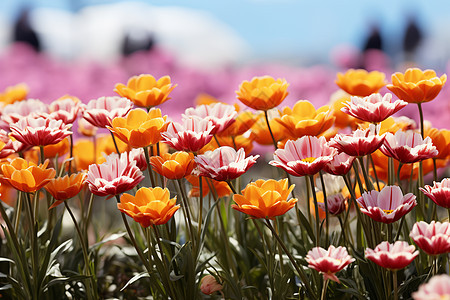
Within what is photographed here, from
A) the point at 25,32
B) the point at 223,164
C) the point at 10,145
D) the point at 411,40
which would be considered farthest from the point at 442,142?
the point at 25,32

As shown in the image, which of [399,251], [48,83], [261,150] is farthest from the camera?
[48,83]

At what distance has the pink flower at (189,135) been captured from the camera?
0.62 m

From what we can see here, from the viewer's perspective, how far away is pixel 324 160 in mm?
567

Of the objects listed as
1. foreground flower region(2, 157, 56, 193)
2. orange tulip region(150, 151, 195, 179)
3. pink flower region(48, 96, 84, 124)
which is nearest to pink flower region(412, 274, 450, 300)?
orange tulip region(150, 151, 195, 179)

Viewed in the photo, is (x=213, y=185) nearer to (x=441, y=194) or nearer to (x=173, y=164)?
(x=173, y=164)

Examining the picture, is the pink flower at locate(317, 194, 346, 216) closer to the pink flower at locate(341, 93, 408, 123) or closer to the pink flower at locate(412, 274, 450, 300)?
the pink flower at locate(341, 93, 408, 123)

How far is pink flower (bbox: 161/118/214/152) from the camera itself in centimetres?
62

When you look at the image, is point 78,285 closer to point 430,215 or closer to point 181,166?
point 181,166

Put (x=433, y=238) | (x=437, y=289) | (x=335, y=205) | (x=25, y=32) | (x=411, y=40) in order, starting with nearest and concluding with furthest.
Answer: (x=437, y=289)
(x=433, y=238)
(x=335, y=205)
(x=411, y=40)
(x=25, y=32)

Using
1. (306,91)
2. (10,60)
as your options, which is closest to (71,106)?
(306,91)

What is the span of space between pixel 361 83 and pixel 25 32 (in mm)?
3477

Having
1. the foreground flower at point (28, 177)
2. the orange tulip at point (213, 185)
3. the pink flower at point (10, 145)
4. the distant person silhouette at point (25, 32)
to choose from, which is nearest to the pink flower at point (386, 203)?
the orange tulip at point (213, 185)

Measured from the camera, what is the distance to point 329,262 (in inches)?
19.7

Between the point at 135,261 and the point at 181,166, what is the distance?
320 mm
